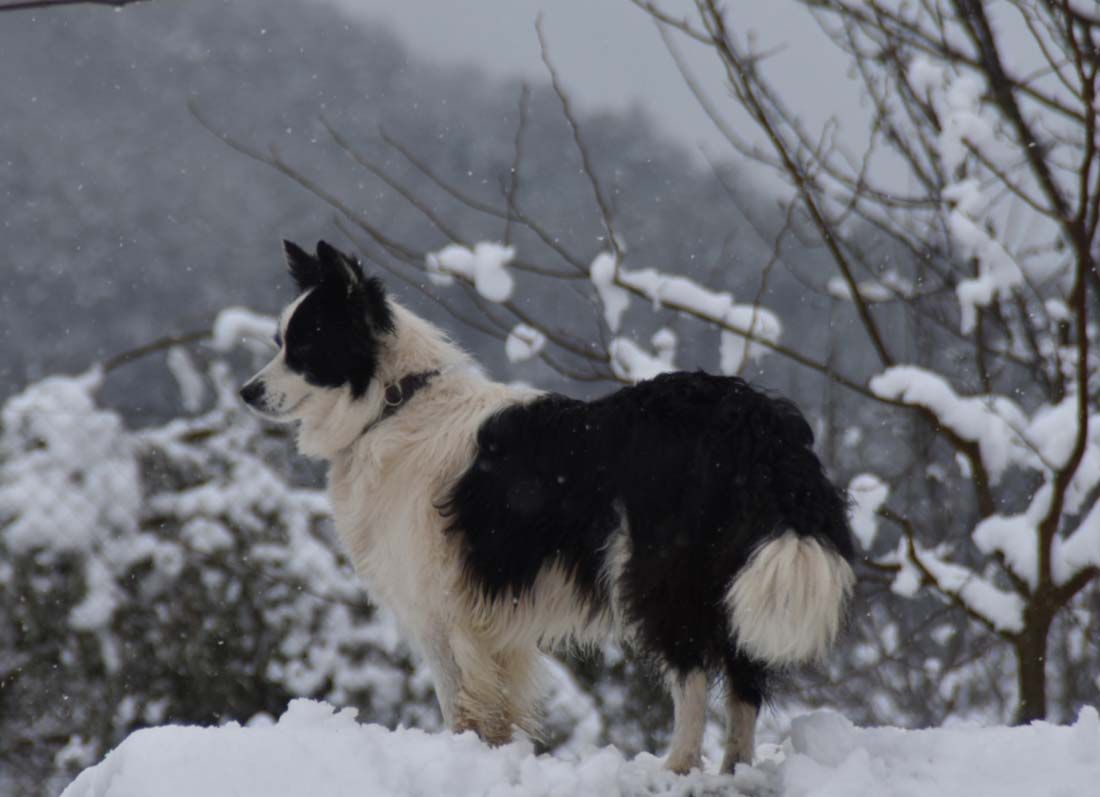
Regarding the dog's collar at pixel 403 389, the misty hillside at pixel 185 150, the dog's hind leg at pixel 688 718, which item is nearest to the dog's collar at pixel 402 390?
the dog's collar at pixel 403 389

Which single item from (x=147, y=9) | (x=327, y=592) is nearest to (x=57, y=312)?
(x=147, y=9)

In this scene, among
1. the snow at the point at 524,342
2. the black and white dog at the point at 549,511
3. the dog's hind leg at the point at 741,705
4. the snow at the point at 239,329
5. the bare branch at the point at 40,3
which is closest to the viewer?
the bare branch at the point at 40,3

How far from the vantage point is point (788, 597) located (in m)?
3.17

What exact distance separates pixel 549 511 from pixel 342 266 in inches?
47.1

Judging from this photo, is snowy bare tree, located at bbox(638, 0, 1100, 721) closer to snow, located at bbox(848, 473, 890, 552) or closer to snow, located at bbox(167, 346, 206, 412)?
snow, located at bbox(848, 473, 890, 552)

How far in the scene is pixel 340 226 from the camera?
4859mm

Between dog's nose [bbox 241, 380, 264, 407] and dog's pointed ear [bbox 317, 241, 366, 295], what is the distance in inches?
18.2

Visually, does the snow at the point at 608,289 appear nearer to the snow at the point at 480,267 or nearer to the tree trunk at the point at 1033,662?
the snow at the point at 480,267

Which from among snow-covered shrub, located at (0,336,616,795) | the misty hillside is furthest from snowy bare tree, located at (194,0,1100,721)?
the misty hillside

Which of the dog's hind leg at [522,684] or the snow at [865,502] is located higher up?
the snow at [865,502]

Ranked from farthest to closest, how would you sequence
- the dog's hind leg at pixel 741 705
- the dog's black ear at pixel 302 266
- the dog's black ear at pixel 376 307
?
1. the dog's black ear at pixel 302 266
2. the dog's black ear at pixel 376 307
3. the dog's hind leg at pixel 741 705

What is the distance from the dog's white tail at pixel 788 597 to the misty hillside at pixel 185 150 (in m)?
10.3

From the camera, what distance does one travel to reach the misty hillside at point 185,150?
1631 cm

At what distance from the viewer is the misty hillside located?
53.5 feet
